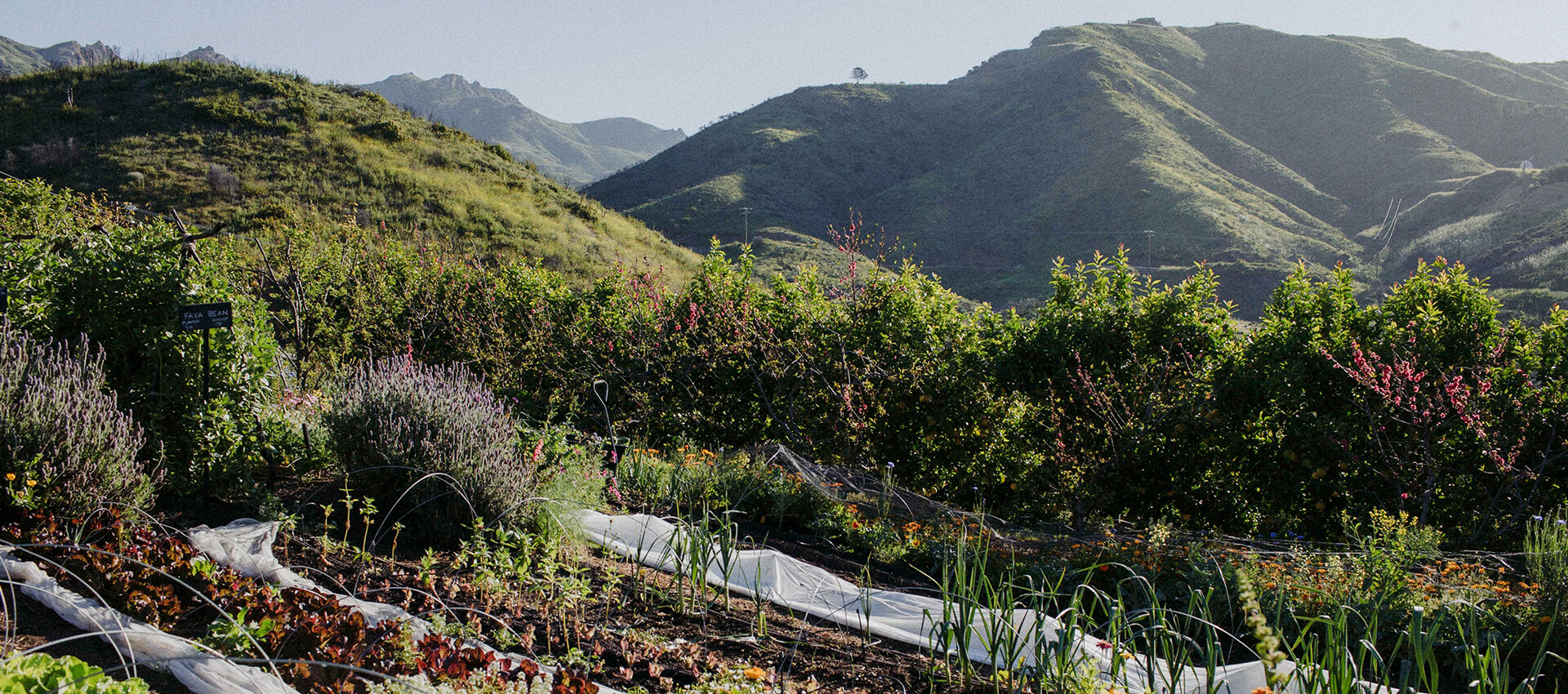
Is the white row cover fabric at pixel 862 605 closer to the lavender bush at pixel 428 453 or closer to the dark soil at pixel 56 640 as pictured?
the lavender bush at pixel 428 453

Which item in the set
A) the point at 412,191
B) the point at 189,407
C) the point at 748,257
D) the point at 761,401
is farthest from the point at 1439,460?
the point at 412,191

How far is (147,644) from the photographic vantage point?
2316 mm

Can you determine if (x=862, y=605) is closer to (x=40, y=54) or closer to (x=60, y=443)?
(x=60, y=443)

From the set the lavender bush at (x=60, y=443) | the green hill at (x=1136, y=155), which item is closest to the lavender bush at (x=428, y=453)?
the lavender bush at (x=60, y=443)

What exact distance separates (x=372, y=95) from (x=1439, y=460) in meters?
31.3

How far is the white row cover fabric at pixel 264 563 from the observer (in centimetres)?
262

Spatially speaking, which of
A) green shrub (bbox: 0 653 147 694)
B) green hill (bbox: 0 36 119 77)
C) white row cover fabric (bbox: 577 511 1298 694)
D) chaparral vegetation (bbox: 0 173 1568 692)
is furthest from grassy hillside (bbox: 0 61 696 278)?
green hill (bbox: 0 36 119 77)

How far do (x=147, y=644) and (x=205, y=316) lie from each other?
73.9 inches

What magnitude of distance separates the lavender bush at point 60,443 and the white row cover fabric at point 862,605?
1.92m

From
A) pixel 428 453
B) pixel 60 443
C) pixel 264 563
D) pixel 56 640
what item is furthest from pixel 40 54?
pixel 56 640

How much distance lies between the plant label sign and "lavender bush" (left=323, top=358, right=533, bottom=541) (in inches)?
26.0

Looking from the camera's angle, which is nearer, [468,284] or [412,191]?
[468,284]

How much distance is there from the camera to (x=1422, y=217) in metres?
43.6

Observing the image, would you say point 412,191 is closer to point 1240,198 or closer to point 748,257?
point 748,257
